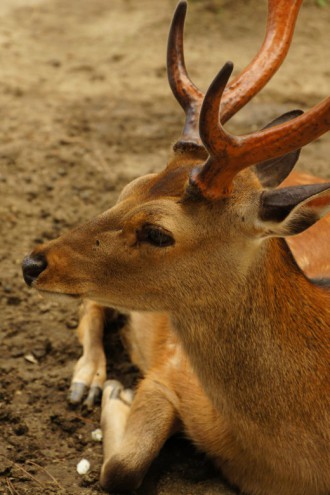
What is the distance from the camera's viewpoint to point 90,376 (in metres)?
4.66

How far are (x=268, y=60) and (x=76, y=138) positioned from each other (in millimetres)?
3484

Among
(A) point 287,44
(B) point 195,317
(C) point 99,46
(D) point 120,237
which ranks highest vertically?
(A) point 287,44

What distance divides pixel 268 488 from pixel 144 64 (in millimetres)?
5514

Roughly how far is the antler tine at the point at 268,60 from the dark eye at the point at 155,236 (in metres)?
0.70

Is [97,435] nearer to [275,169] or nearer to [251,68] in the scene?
[275,169]

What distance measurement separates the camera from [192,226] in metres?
3.46

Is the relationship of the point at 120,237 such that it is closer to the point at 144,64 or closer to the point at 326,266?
the point at 326,266

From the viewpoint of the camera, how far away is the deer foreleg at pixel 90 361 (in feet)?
15.0

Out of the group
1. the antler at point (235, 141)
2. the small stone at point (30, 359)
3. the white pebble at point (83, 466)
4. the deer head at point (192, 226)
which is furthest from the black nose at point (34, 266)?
the small stone at point (30, 359)

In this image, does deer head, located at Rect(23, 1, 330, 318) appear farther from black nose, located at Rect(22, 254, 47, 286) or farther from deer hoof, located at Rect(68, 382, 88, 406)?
deer hoof, located at Rect(68, 382, 88, 406)

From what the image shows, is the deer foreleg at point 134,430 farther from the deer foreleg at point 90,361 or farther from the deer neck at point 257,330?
the deer neck at point 257,330

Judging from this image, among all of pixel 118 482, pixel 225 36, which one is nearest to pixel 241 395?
pixel 118 482

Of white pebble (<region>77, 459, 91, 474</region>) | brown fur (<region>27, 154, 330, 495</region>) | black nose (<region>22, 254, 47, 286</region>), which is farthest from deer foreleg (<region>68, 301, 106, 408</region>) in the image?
black nose (<region>22, 254, 47, 286</region>)

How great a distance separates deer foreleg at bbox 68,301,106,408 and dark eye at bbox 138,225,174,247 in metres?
1.36
